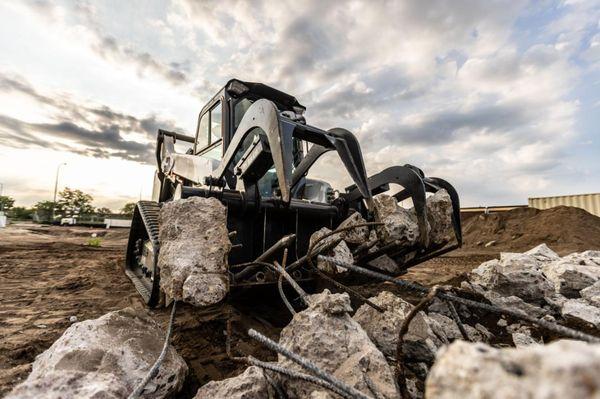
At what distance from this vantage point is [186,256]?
222cm

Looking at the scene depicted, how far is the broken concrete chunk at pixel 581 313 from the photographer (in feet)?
8.20

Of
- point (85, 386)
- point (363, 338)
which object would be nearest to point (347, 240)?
point (363, 338)

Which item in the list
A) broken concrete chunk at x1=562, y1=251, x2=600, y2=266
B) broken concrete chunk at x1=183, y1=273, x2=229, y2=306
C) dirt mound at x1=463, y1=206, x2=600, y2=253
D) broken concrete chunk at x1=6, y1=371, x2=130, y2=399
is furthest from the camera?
dirt mound at x1=463, y1=206, x2=600, y2=253

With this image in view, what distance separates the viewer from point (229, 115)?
418 cm

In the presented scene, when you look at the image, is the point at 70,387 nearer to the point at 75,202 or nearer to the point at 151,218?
the point at 151,218

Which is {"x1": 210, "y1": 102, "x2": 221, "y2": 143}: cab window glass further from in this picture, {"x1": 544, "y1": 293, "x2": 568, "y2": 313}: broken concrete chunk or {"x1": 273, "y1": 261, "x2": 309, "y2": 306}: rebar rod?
{"x1": 544, "y1": 293, "x2": 568, "y2": 313}: broken concrete chunk

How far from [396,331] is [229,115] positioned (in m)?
3.29

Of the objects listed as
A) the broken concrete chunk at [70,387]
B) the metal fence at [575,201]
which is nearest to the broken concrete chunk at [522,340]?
the broken concrete chunk at [70,387]

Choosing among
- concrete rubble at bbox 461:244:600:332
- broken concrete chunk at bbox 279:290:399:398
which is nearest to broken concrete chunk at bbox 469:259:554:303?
concrete rubble at bbox 461:244:600:332

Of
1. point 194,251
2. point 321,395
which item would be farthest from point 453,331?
point 194,251

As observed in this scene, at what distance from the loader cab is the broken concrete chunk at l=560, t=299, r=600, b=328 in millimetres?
3255

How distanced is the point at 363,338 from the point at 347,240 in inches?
55.1

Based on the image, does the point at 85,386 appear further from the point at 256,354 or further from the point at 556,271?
the point at 556,271

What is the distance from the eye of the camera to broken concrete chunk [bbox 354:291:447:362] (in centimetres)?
187
